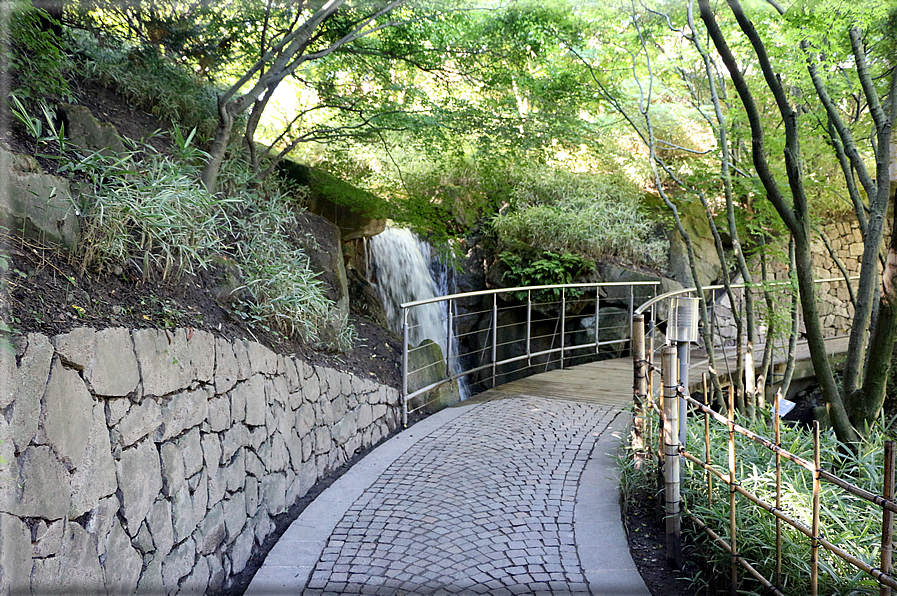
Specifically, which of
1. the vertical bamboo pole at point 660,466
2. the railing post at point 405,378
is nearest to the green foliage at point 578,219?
the railing post at point 405,378

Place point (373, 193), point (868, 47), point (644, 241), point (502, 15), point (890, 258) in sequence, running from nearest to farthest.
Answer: point (890, 258)
point (868, 47)
point (502, 15)
point (373, 193)
point (644, 241)

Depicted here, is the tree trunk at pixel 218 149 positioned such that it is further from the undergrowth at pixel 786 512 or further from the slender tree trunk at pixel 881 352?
the slender tree trunk at pixel 881 352

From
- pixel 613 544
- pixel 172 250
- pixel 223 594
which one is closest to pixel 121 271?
pixel 172 250

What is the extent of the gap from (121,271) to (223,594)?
1508 mm

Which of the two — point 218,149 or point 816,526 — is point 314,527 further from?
point 218,149

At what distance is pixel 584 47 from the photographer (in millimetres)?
5141

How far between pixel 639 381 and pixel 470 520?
60.6 inches

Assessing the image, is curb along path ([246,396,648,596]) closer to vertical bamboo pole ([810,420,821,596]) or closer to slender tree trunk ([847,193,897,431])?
vertical bamboo pole ([810,420,821,596])

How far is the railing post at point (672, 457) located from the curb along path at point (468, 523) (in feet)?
0.75

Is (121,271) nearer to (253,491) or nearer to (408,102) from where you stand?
(253,491)

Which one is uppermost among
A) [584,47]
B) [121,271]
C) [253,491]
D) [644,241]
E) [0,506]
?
[584,47]

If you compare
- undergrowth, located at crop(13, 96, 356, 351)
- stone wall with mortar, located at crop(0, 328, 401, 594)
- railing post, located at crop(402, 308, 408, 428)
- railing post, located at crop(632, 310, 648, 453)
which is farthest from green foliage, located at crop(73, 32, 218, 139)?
railing post, located at crop(632, 310, 648, 453)

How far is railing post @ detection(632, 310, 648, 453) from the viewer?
151 inches

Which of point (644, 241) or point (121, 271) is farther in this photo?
point (644, 241)
